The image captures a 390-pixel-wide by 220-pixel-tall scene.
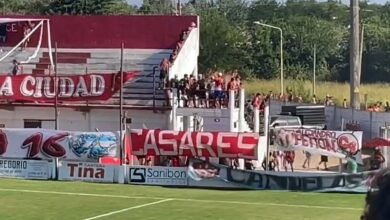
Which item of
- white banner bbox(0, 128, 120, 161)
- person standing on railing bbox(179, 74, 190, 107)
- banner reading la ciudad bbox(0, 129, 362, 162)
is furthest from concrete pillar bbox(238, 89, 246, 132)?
white banner bbox(0, 128, 120, 161)

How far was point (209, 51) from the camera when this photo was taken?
81812 millimetres

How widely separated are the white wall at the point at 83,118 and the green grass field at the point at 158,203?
34.2ft

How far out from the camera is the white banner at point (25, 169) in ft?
102

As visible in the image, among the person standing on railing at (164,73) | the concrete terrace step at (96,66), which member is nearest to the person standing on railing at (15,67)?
the concrete terrace step at (96,66)

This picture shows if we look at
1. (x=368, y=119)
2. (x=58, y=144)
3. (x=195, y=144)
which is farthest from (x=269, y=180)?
(x=368, y=119)

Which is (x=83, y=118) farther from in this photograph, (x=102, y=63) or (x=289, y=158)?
(x=289, y=158)

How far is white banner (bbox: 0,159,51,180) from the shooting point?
31031mm

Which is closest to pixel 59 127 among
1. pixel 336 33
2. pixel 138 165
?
pixel 138 165

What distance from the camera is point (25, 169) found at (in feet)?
103

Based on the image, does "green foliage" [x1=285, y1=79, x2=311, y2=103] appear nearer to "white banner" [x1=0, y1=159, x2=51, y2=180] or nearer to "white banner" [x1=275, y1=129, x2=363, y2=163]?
"white banner" [x1=275, y1=129, x2=363, y2=163]

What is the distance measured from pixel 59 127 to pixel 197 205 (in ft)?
59.2

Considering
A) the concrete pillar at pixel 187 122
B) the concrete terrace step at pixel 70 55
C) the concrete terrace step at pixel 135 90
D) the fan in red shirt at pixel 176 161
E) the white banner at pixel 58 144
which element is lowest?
the fan in red shirt at pixel 176 161

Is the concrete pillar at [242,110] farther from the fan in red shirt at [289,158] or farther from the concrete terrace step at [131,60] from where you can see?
the concrete terrace step at [131,60]

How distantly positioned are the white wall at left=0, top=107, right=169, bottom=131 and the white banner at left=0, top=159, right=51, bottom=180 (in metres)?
8.50
